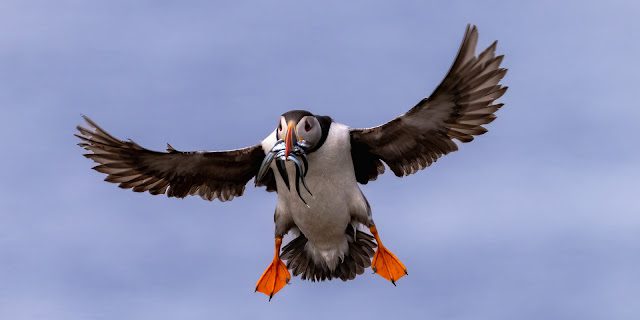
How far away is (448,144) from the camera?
20875 mm

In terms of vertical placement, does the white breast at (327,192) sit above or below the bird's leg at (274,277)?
above

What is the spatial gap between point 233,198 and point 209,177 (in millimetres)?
573

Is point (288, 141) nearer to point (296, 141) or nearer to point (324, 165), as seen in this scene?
point (296, 141)

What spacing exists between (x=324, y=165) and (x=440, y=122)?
191 centimetres

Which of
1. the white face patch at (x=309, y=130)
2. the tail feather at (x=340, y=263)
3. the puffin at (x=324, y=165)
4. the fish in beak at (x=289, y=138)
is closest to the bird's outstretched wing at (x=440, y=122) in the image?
the puffin at (x=324, y=165)

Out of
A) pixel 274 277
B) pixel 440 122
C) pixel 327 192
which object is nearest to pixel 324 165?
pixel 327 192

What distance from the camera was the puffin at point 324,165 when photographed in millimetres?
20000

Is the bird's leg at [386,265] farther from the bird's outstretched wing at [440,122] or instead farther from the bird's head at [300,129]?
the bird's head at [300,129]

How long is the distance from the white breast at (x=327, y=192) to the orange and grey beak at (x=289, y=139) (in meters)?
0.57

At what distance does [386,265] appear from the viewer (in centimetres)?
2156

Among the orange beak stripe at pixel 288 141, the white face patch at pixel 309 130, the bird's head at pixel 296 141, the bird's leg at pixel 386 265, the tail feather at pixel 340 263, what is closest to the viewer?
the orange beak stripe at pixel 288 141

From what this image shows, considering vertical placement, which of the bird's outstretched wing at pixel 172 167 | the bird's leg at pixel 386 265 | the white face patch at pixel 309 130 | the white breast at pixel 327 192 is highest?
the bird's outstretched wing at pixel 172 167

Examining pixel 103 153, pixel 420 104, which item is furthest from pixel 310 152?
pixel 103 153

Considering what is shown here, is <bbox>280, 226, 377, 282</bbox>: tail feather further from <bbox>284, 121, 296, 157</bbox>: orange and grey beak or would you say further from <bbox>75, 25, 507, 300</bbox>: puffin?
<bbox>284, 121, 296, 157</bbox>: orange and grey beak
